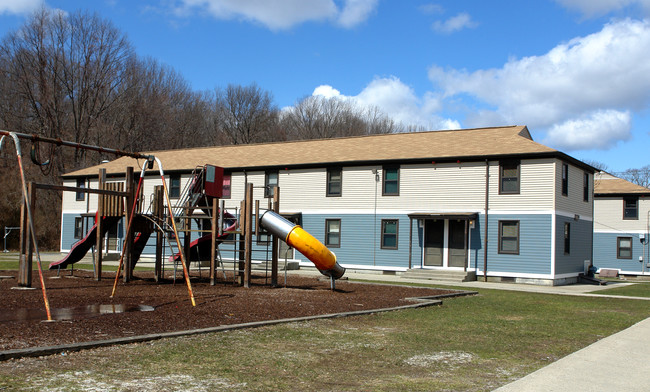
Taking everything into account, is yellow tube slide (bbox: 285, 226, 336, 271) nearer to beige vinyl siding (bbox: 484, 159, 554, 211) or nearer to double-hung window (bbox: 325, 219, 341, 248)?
beige vinyl siding (bbox: 484, 159, 554, 211)

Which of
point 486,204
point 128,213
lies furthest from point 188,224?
point 486,204

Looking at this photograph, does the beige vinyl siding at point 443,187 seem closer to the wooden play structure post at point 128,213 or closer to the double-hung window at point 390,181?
the double-hung window at point 390,181

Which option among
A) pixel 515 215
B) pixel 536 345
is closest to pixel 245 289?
pixel 536 345

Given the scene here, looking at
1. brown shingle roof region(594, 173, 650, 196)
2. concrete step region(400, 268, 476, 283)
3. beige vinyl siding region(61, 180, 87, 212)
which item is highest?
brown shingle roof region(594, 173, 650, 196)

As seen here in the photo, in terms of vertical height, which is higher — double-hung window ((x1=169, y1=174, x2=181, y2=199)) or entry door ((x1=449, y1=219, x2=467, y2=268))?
double-hung window ((x1=169, y1=174, x2=181, y2=199))

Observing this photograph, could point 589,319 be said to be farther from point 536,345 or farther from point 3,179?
point 3,179

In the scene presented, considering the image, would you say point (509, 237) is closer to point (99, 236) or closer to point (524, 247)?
point (524, 247)

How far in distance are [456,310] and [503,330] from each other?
290cm

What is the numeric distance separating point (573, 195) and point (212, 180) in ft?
55.6

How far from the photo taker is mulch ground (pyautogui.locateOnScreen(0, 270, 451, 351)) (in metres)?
9.03

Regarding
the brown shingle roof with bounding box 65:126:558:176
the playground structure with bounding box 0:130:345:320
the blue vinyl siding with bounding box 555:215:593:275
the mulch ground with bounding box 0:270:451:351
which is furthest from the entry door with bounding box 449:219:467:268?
the playground structure with bounding box 0:130:345:320

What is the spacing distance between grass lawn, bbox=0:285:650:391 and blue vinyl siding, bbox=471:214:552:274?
41.7 ft

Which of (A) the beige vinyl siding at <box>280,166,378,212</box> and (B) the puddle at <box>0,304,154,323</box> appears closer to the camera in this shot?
(B) the puddle at <box>0,304,154,323</box>

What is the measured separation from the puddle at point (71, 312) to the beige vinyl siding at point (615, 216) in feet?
113
